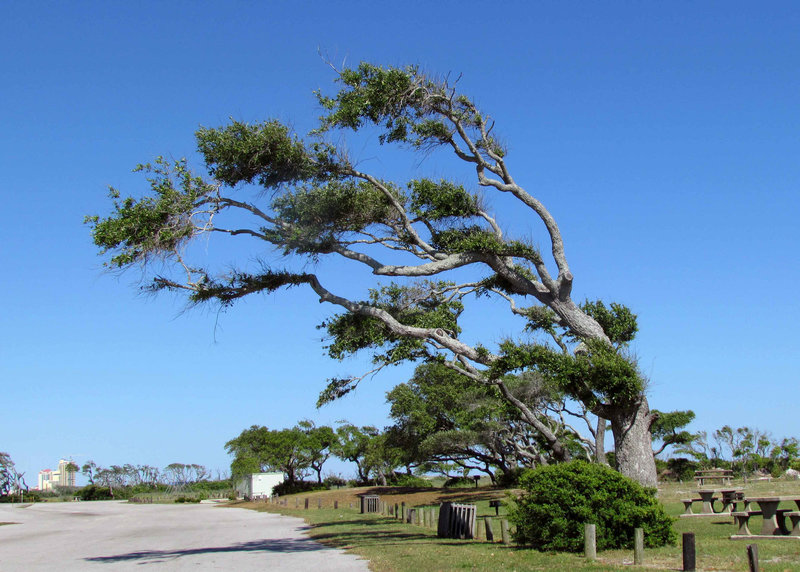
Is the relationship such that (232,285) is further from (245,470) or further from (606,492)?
(245,470)

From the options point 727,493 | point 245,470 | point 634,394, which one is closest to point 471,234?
point 634,394

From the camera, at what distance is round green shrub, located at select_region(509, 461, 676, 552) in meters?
13.3

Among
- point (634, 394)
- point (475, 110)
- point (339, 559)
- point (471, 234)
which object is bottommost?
point (339, 559)

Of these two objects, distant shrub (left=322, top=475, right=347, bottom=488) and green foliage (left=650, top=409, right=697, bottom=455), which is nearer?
green foliage (left=650, top=409, right=697, bottom=455)

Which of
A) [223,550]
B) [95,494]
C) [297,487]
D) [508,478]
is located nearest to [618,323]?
[223,550]

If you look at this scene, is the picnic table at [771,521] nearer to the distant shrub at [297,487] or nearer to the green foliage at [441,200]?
the green foliage at [441,200]

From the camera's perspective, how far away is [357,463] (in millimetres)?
68625

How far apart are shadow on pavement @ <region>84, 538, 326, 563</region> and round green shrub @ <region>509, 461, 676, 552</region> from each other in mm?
6064

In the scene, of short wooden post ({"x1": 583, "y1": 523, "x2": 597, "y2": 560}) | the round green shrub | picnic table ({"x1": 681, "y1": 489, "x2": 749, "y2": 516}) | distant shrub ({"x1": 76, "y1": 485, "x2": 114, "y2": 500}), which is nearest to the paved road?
the round green shrub

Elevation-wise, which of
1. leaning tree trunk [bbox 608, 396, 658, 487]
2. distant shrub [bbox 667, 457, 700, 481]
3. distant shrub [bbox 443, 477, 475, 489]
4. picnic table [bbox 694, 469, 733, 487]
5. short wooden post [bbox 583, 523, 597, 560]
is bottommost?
distant shrub [bbox 443, 477, 475, 489]

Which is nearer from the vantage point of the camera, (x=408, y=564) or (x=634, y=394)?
(x=408, y=564)

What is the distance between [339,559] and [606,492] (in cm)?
559

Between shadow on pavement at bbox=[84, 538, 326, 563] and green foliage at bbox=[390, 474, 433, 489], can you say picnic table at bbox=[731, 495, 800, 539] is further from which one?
green foliage at bbox=[390, 474, 433, 489]

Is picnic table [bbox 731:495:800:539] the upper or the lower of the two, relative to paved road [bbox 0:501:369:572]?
upper
